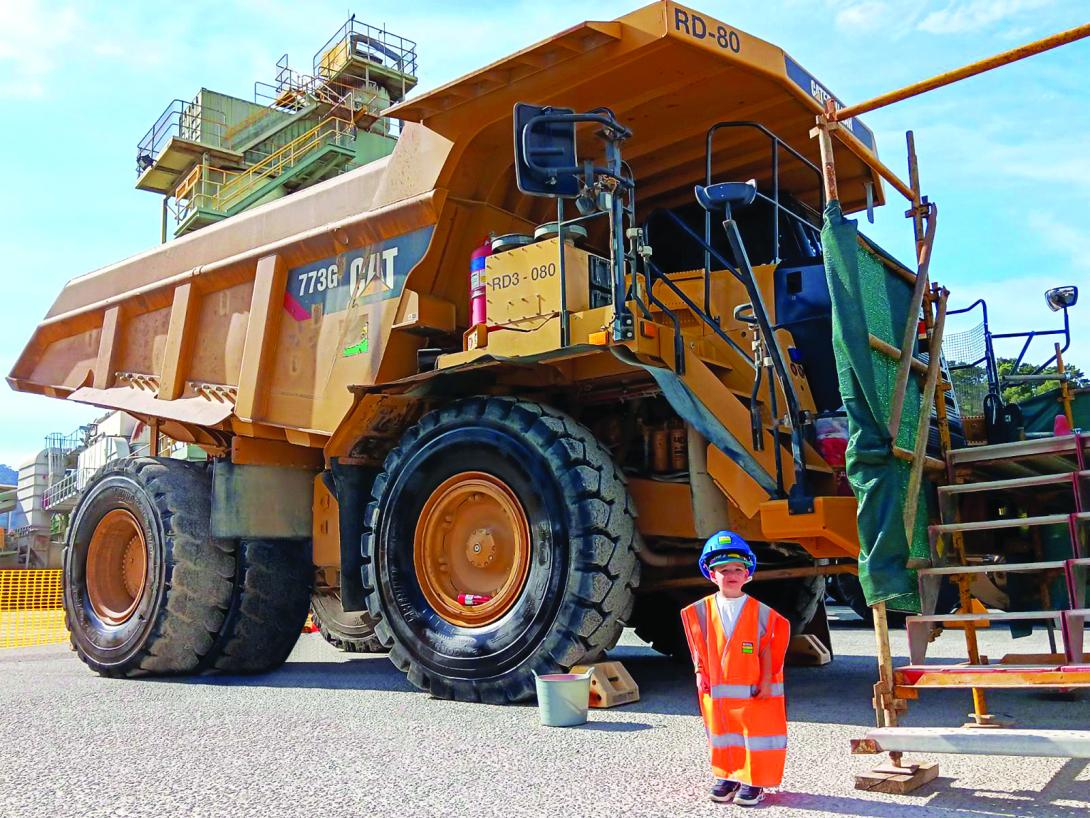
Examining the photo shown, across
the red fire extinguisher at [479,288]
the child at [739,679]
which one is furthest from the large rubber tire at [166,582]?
the child at [739,679]

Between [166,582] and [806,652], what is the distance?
4.64 meters

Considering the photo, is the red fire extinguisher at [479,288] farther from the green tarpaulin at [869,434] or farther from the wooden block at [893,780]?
the wooden block at [893,780]

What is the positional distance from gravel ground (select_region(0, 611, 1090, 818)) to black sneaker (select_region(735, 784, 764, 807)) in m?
0.03

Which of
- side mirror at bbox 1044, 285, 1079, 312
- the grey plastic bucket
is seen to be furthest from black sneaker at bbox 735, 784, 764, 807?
side mirror at bbox 1044, 285, 1079, 312

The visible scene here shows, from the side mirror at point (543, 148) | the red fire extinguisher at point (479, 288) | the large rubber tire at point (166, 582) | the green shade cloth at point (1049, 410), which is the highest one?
the side mirror at point (543, 148)

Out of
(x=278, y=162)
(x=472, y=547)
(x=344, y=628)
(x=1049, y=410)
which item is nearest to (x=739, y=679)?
(x=472, y=547)

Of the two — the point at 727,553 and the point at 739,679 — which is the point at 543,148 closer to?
the point at 727,553

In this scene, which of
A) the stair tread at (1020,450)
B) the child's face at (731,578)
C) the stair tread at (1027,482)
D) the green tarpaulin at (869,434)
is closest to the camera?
the child's face at (731,578)

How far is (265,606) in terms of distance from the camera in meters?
7.55

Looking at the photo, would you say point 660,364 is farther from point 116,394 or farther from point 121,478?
point 116,394

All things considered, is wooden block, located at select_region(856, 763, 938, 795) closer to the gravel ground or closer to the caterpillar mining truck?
the gravel ground

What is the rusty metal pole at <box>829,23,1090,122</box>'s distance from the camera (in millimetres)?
3764

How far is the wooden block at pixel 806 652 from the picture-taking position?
721 cm

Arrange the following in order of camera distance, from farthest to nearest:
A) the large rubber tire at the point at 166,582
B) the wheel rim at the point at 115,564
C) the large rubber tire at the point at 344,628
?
the large rubber tire at the point at 344,628 < the wheel rim at the point at 115,564 < the large rubber tire at the point at 166,582
